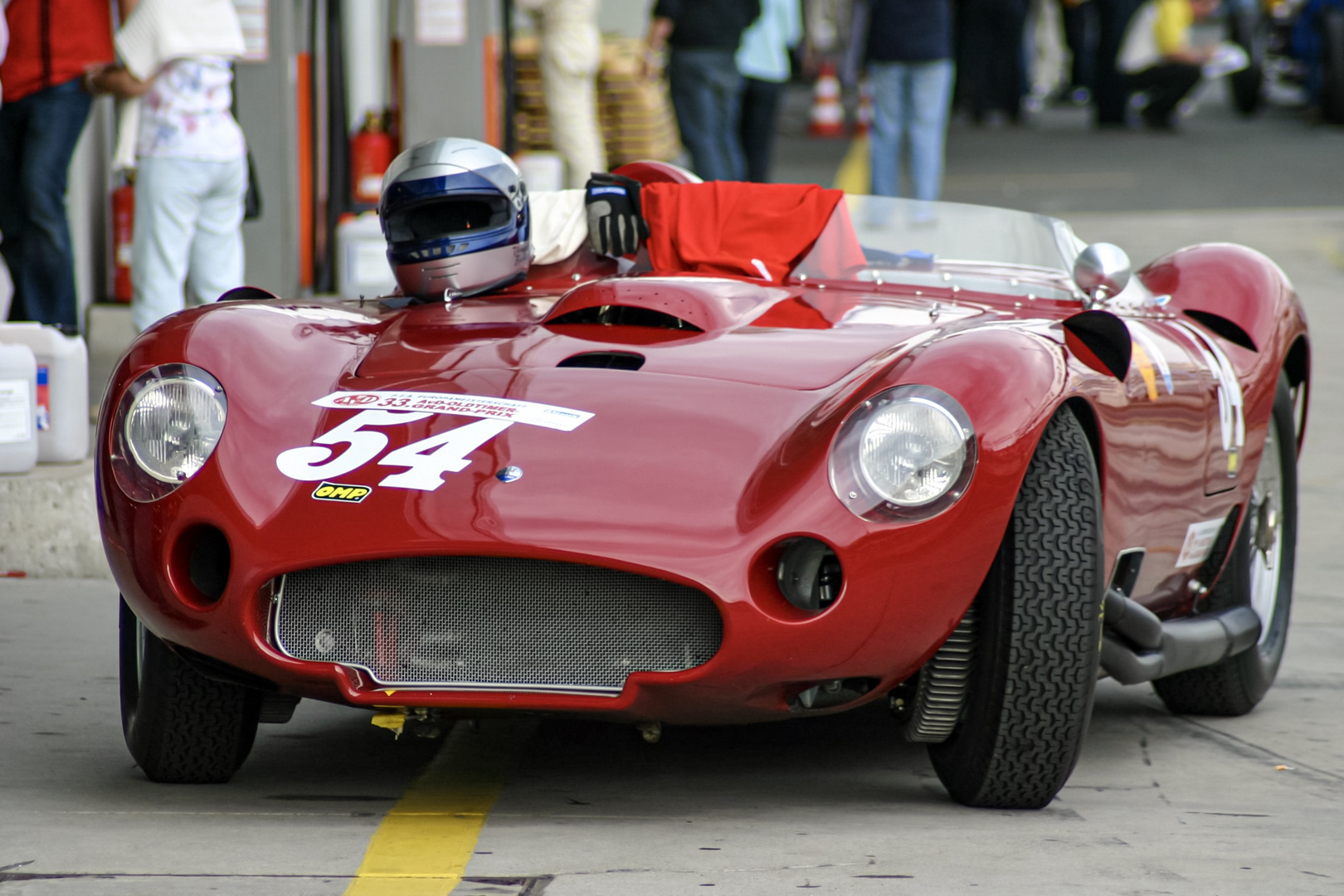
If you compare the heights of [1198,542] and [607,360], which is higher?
[607,360]

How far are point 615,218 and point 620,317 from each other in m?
0.83

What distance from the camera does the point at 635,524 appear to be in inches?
119

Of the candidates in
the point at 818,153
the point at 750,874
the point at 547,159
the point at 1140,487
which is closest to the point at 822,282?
the point at 1140,487

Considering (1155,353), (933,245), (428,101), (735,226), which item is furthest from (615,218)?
(428,101)

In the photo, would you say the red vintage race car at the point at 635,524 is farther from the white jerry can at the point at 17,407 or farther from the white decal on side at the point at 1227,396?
the white jerry can at the point at 17,407

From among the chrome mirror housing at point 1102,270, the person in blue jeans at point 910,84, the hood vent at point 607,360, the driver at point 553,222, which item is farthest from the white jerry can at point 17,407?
the person in blue jeans at point 910,84

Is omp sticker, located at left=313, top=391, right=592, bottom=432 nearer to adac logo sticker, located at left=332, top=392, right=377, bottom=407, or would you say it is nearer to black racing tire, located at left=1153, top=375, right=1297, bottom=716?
adac logo sticker, located at left=332, top=392, right=377, bottom=407

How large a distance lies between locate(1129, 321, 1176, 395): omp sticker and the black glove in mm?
1187

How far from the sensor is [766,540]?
3021 mm

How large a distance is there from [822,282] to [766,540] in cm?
145

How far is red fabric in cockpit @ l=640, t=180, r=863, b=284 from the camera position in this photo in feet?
14.6

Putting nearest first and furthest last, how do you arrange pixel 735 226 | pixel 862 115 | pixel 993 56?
pixel 735 226 < pixel 993 56 < pixel 862 115

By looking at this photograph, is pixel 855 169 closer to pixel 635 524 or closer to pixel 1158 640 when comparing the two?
pixel 1158 640

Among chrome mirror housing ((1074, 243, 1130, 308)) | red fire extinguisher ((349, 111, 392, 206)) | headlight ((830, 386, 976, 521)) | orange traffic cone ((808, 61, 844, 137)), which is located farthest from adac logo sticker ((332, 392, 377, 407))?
orange traffic cone ((808, 61, 844, 137))
